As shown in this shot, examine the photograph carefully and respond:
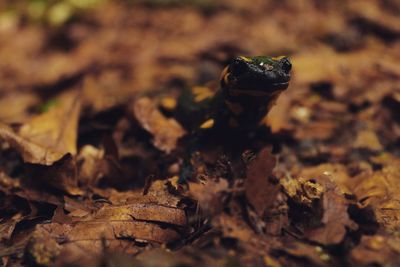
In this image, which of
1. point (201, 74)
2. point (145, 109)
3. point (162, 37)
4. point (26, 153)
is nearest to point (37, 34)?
point (162, 37)

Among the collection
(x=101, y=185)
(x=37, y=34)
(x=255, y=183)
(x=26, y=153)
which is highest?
(x=255, y=183)

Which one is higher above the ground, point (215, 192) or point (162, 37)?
point (215, 192)

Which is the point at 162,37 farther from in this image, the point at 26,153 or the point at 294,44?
the point at 26,153

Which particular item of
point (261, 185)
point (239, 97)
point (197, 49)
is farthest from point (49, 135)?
point (197, 49)

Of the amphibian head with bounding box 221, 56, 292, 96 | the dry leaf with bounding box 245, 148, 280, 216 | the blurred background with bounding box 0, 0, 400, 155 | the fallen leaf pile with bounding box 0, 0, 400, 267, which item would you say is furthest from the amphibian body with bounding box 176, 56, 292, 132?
the dry leaf with bounding box 245, 148, 280, 216

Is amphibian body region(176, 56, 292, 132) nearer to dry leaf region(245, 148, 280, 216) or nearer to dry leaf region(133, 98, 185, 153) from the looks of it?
dry leaf region(133, 98, 185, 153)

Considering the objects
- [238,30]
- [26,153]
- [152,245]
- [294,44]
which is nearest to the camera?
[152,245]

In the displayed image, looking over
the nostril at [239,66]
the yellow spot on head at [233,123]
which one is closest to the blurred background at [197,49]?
the yellow spot on head at [233,123]
